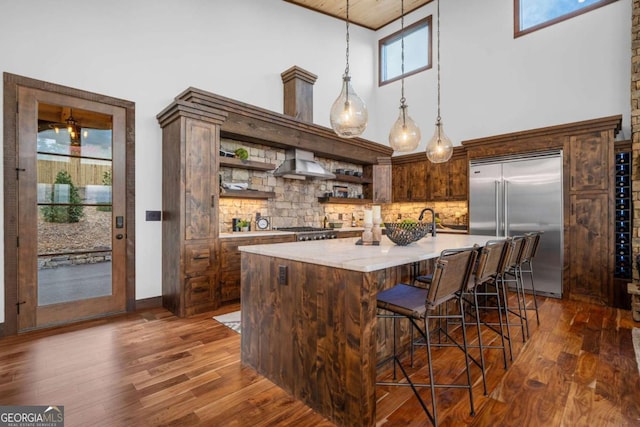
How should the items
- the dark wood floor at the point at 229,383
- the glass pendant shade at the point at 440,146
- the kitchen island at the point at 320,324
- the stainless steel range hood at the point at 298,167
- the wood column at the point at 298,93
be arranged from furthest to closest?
the wood column at the point at 298,93 → the stainless steel range hood at the point at 298,167 → the glass pendant shade at the point at 440,146 → the dark wood floor at the point at 229,383 → the kitchen island at the point at 320,324

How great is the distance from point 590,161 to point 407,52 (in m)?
4.19

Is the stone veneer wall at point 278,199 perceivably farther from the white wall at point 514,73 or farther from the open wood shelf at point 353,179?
the white wall at point 514,73

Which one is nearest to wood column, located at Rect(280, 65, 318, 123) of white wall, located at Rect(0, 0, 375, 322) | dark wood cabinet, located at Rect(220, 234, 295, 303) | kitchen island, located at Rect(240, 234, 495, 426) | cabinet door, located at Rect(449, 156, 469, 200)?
white wall, located at Rect(0, 0, 375, 322)

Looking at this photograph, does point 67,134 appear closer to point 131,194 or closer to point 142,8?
point 131,194

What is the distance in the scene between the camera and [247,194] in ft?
15.1

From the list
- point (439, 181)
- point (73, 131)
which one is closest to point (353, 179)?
point (439, 181)

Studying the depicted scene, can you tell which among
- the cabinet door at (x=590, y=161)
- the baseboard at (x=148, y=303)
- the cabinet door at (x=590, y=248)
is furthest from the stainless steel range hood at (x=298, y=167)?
the cabinet door at (x=590, y=248)

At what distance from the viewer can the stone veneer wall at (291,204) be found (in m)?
4.75

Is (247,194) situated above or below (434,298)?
above

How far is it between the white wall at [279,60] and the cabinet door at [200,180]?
0.66m

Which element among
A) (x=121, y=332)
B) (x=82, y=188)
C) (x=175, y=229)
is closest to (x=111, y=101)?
(x=82, y=188)

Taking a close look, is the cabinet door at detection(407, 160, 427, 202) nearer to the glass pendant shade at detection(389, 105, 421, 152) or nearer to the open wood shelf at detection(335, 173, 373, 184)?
the open wood shelf at detection(335, 173, 373, 184)

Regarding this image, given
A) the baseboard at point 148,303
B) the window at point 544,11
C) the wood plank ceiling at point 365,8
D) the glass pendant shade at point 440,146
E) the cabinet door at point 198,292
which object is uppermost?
the wood plank ceiling at point 365,8

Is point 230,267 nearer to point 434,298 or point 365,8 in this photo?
point 434,298
